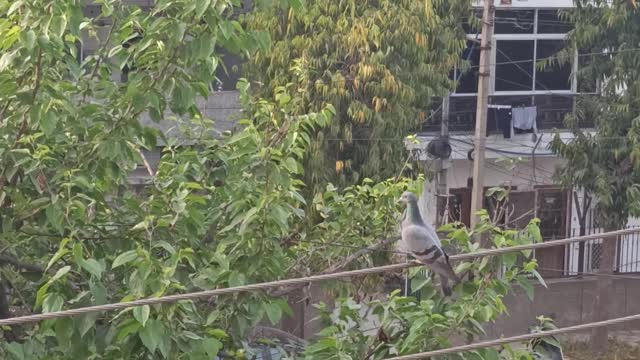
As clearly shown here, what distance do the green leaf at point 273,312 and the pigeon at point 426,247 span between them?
663 millimetres

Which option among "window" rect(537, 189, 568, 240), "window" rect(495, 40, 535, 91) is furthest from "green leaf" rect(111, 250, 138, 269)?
"window" rect(537, 189, 568, 240)

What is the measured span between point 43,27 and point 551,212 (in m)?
13.0

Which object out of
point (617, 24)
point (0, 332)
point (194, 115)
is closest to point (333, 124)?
point (617, 24)

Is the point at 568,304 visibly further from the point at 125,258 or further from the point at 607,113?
the point at 125,258

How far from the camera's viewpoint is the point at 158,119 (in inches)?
190

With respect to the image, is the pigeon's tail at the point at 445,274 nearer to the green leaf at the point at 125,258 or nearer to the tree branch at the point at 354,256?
the tree branch at the point at 354,256

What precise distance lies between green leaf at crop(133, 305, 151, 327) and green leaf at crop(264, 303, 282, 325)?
83cm

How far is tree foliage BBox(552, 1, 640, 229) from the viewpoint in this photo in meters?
12.2

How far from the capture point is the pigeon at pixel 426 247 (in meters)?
4.61

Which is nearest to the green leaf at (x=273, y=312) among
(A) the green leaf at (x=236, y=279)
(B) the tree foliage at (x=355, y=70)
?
(A) the green leaf at (x=236, y=279)

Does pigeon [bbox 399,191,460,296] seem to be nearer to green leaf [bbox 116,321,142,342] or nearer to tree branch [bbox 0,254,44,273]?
green leaf [bbox 116,321,142,342]

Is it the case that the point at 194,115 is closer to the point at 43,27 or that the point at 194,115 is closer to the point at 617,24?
the point at 43,27

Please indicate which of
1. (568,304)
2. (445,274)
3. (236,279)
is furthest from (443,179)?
(236,279)

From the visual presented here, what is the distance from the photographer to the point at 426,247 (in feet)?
15.3
